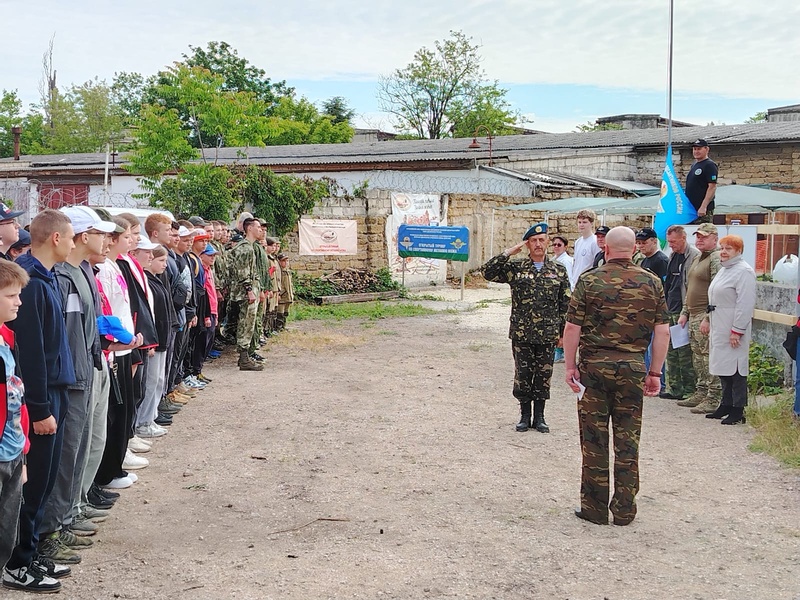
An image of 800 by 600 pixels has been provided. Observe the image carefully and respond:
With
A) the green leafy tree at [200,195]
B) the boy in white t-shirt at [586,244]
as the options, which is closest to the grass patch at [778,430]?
the boy in white t-shirt at [586,244]

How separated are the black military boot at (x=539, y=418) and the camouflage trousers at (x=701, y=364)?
208 cm

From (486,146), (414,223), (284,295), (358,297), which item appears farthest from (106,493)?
(486,146)

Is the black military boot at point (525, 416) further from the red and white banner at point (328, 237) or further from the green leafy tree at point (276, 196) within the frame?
the red and white banner at point (328, 237)

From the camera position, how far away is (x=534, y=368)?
7.55 meters

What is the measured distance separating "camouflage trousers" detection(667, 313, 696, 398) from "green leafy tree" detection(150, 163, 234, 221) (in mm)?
9608

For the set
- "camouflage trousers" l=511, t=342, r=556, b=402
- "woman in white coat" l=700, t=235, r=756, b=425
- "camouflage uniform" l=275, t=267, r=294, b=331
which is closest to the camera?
"camouflage trousers" l=511, t=342, r=556, b=402

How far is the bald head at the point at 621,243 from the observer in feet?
17.8

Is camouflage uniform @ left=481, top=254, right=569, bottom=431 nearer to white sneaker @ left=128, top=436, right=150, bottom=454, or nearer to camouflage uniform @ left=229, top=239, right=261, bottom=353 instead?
white sneaker @ left=128, top=436, right=150, bottom=454

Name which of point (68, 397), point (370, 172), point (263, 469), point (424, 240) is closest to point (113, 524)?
point (68, 397)

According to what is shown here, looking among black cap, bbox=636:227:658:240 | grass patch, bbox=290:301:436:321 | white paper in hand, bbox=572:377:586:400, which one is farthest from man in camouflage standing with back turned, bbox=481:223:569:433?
grass patch, bbox=290:301:436:321

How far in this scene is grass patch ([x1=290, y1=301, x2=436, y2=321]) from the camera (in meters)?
16.2

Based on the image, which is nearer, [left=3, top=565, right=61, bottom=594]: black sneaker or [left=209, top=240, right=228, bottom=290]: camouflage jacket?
[left=3, top=565, right=61, bottom=594]: black sneaker

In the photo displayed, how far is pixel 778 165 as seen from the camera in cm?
2597

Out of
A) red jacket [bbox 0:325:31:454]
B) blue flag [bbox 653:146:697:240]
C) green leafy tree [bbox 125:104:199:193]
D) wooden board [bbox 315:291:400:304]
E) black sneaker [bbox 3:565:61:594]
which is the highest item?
green leafy tree [bbox 125:104:199:193]
